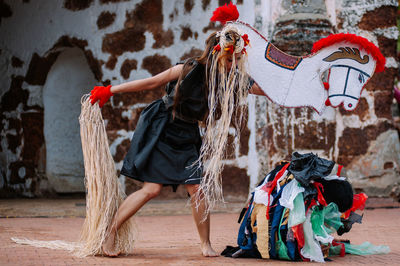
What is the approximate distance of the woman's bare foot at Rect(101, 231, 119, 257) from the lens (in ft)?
11.6

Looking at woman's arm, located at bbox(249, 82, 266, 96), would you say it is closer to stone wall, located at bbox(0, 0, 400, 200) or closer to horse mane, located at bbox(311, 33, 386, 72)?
horse mane, located at bbox(311, 33, 386, 72)

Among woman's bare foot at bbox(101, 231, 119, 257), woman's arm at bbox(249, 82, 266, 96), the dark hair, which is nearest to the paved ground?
woman's bare foot at bbox(101, 231, 119, 257)

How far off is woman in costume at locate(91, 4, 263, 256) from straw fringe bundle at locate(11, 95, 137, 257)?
0.20 feet

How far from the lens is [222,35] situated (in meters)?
3.49

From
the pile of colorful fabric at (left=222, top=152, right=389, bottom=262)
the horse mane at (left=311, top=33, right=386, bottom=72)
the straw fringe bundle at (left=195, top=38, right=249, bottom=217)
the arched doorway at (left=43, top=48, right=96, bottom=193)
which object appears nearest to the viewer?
the pile of colorful fabric at (left=222, top=152, right=389, bottom=262)

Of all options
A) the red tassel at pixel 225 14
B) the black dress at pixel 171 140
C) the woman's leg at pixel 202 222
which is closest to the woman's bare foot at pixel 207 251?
the woman's leg at pixel 202 222

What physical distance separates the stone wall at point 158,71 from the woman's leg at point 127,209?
159 cm

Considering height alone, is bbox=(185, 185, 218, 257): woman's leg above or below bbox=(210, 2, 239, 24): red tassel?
below

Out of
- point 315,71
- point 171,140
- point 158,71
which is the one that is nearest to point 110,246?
point 171,140

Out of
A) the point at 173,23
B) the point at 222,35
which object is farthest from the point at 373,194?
the point at 222,35

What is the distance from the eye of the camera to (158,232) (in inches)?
188

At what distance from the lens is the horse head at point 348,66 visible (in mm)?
3725

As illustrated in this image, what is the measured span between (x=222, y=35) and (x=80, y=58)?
4752 millimetres

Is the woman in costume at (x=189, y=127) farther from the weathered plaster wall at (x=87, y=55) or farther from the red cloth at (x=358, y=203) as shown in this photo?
the weathered plaster wall at (x=87, y=55)
